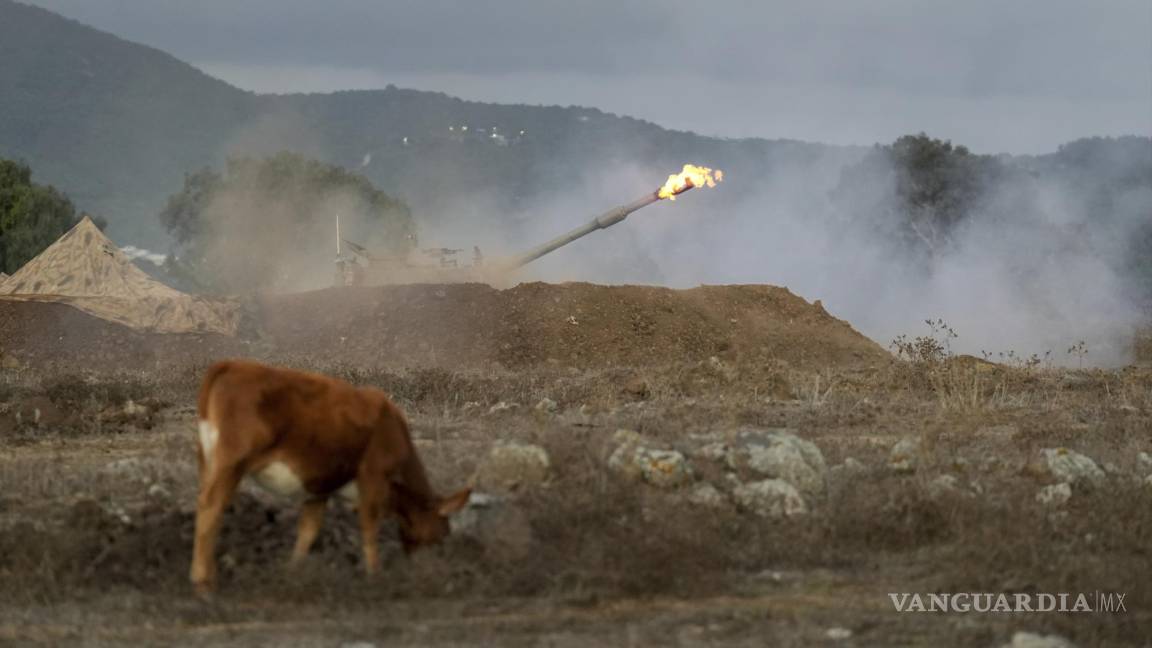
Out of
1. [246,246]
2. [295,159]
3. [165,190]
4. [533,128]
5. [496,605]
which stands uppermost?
[533,128]

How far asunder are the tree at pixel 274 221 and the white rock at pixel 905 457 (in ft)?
129

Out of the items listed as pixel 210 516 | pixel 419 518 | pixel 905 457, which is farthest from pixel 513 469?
pixel 905 457

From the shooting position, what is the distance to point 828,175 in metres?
62.7

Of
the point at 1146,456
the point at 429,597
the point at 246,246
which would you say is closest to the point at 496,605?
the point at 429,597

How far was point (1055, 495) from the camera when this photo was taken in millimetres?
10828

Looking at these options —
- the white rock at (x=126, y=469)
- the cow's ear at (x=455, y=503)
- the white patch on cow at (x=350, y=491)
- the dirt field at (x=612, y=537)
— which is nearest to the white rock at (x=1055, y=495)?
the dirt field at (x=612, y=537)

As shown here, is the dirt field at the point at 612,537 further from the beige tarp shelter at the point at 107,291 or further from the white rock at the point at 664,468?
the beige tarp shelter at the point at 107,291

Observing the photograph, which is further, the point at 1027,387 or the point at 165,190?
the point at 165,190

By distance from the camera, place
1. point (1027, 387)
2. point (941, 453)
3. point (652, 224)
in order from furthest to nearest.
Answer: point (652, 224)
point (1027, 387)
point (941, 453)

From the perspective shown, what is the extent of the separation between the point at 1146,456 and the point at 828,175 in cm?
5083

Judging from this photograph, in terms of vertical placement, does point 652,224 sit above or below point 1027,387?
above

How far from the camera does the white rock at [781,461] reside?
1060 cm

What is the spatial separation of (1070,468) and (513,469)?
4.39 metres

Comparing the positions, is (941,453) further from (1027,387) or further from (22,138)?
(22,138)
